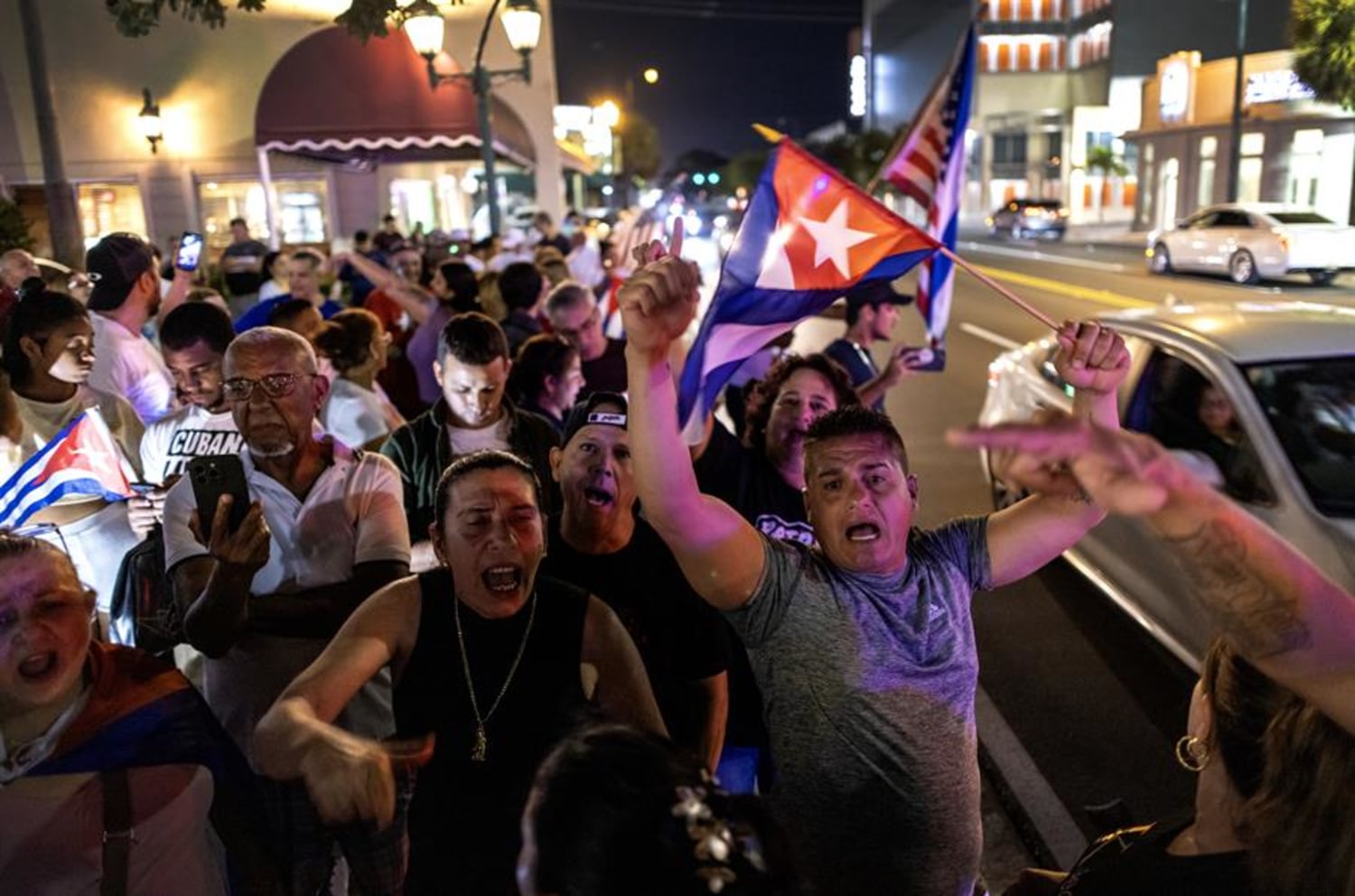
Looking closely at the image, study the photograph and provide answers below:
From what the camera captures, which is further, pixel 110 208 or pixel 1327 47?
pixel 1327 47

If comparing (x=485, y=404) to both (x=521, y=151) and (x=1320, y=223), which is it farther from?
(x=1320, y=223)

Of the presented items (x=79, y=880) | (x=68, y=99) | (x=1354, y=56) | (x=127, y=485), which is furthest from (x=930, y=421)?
(x=1354, y=56)

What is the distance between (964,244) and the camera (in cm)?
4266

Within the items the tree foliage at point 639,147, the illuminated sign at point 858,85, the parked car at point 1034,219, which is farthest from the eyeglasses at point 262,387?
the illuminated sign at point 858,85

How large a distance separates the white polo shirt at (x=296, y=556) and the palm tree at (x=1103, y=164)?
57.5 metres

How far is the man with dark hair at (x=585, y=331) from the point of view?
6.21 meters

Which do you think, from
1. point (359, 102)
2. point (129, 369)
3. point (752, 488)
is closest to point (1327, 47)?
point (359, 102)

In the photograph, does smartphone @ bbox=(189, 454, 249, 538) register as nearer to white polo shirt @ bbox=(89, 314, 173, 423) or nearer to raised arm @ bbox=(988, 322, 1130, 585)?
raised arm @ bbox=(988, 322, 1130, 585)

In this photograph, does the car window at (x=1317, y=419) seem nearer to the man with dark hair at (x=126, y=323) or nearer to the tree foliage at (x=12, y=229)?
the man with dark hair at (x=126, y=323)

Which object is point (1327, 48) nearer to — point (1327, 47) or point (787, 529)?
point (1327, 47)

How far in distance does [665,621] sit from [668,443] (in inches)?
33.3

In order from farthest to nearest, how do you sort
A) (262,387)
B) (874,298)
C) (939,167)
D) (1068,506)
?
(874,298), (939,167), (262,387), (1068,506)

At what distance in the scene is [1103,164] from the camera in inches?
2157

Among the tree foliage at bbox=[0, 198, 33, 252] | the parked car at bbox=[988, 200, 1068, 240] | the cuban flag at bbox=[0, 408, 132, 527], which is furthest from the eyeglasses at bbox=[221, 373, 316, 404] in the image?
the parked car at bbox=[988, 200, 1068, 240]
